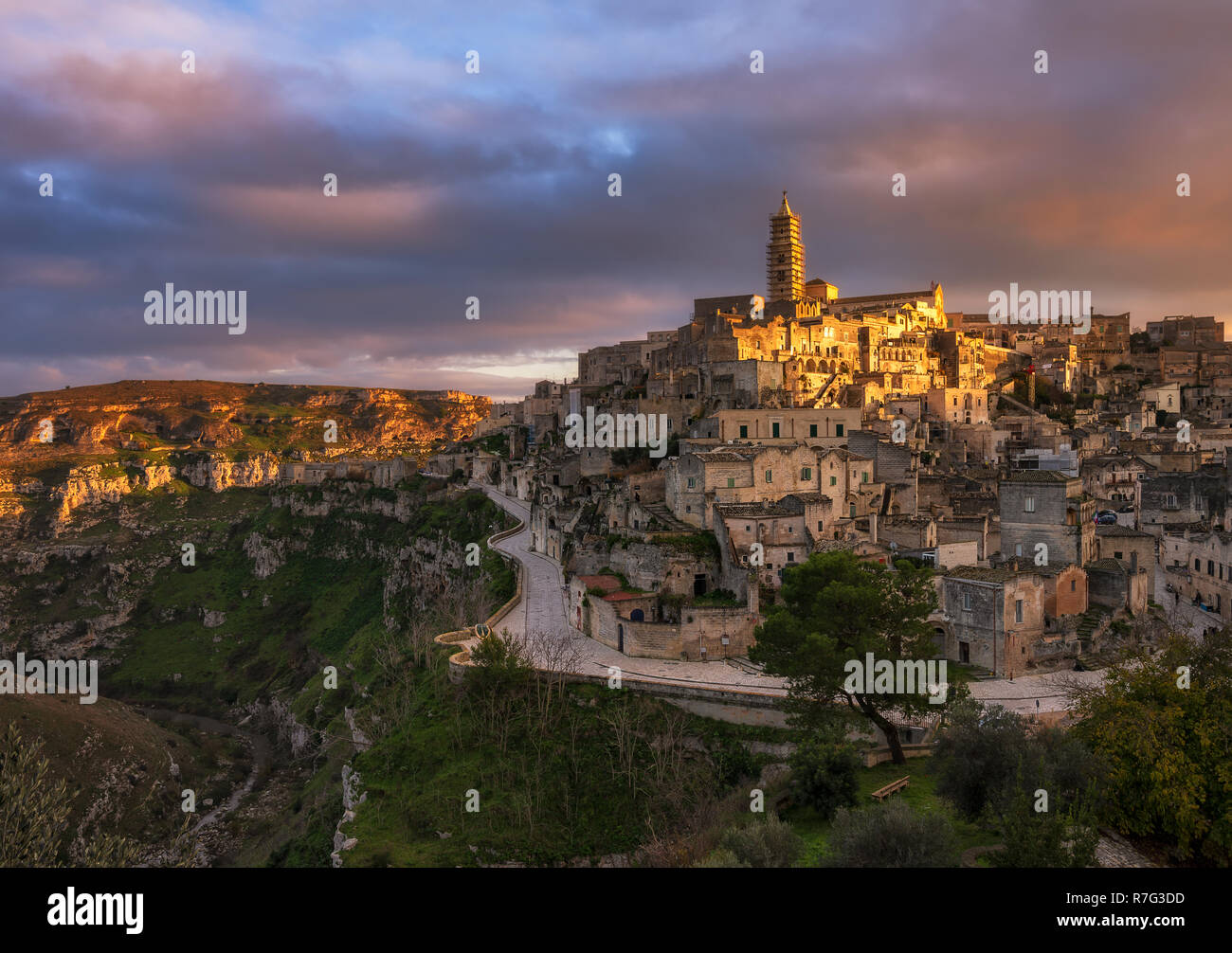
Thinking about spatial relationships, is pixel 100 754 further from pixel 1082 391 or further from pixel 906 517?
pixel 1082 391

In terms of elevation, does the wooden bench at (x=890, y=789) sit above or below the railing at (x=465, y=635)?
below

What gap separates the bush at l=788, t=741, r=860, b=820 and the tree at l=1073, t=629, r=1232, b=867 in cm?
639

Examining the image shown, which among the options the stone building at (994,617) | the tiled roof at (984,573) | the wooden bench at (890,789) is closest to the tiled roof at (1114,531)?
the stone building at (994,617)

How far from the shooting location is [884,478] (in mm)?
49375

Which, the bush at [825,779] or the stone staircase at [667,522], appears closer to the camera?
the bush at [825,779]

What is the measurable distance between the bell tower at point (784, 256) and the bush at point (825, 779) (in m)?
100

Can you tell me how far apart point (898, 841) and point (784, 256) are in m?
113

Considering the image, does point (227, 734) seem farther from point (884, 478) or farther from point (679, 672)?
point (884, 478)

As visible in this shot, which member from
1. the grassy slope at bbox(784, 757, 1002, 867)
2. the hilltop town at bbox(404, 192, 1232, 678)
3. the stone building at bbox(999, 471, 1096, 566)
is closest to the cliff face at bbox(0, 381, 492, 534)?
the hilltop town at bbox(404, 192, 1232, 678)

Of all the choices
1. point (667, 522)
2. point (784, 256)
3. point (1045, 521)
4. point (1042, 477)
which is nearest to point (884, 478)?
point (1042, 477)

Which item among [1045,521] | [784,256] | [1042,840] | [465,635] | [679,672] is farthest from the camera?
[784,256]

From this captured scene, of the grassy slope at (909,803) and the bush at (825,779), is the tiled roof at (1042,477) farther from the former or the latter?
the bush at (825,779)

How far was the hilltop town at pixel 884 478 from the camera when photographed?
36.0 metres

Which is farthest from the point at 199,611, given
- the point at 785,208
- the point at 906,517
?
the point at 785,208
